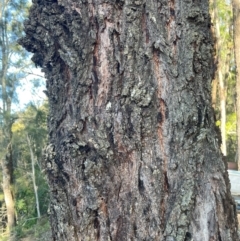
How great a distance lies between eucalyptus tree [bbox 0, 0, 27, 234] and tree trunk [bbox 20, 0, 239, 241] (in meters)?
18.8

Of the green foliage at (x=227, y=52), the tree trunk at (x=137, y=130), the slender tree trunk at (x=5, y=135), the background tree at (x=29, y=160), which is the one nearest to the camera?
the tree trunk at (x=137, y=130)

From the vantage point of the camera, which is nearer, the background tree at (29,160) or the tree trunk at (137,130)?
the tree trunk at (137,130)

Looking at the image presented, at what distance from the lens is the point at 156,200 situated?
123 cm

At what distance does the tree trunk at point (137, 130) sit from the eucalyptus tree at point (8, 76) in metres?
18.8

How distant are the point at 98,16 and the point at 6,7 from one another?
2054cm

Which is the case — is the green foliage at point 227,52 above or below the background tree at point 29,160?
above

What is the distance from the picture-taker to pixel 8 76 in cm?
2031

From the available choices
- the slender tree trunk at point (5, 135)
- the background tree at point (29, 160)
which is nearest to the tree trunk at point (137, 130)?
the background tree at point (29, 160)

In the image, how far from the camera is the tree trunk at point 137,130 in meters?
1.23

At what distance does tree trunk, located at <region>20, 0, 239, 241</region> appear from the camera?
1.23 metres

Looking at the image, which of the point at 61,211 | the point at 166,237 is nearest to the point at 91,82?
the point at 61,211

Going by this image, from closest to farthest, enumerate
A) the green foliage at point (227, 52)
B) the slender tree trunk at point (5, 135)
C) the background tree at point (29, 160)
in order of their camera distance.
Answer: the green foliage at point (227, 52), the slender tree trunk at point (5, 135), the background tree at point (29, 160)

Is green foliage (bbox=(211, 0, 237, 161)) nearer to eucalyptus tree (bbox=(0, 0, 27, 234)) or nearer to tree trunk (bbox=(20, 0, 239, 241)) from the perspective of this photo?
eucalyptus tree (bbox=(0, 0, 27, 234))

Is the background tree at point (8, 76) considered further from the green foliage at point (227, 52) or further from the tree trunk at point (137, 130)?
the tree trunk at point (137, 130)
